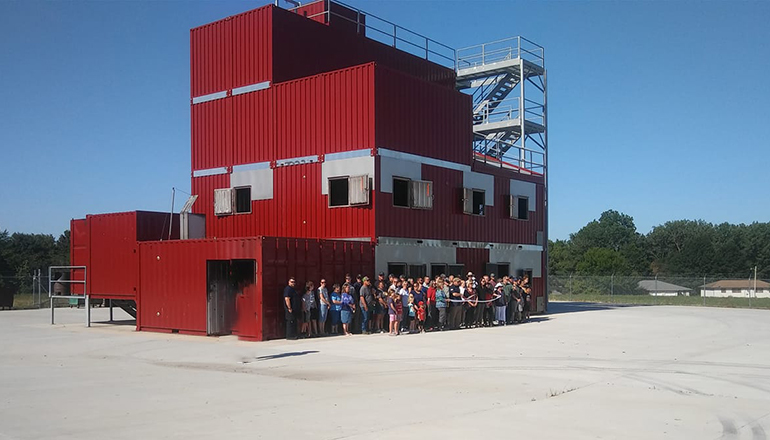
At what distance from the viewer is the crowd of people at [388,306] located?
22.2 meters

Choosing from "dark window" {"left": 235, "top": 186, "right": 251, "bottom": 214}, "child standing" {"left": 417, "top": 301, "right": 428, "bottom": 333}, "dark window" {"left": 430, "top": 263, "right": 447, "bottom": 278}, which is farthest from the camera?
"dark window" {"left": 235, "top": 186, "right": 251, "bottom": 214}

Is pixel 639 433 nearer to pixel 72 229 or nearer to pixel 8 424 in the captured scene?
pixel 8 424

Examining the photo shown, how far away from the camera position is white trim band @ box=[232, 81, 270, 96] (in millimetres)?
29375

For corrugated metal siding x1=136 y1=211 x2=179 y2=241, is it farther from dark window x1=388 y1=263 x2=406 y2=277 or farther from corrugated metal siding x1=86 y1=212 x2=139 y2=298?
dark window x1=388 y1=263 x2=406 y2=277

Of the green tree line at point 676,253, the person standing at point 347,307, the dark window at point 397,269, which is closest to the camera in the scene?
the person standing at point 347,307

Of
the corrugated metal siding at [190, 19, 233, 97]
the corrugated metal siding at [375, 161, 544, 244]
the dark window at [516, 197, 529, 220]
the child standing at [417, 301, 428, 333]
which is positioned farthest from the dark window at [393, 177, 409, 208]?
the dark window at [516, 197, 529, 220]

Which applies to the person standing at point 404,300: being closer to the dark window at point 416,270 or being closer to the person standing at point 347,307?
the person standing at point 347,307

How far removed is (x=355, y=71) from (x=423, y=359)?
1352 centimetres

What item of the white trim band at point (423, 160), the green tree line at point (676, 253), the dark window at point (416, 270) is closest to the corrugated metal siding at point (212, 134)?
the white trim band at point (423, 160)

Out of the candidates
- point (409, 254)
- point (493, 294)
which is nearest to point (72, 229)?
point (409, 254)

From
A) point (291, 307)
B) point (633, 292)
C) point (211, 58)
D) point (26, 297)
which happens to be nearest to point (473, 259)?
point (291, 307)

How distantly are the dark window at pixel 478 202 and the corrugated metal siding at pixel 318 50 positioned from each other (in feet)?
25.3

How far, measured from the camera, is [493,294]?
2688cm

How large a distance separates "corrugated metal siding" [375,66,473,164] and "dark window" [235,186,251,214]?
21.7ft
